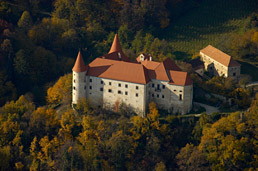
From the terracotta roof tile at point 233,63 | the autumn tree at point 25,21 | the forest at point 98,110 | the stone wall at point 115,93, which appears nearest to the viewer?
the forest at point 98,110

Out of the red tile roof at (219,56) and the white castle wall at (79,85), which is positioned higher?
the red tile roof at (219,56)

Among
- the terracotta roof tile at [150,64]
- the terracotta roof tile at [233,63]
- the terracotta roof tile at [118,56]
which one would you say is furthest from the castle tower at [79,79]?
the terracotta roof tile at [233,63]

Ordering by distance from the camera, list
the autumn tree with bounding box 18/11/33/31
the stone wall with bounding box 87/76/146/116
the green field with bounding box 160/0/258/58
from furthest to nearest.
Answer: the autumn tree with bounding box 18/11/33/31, the green field with bounding box 160/0/258/58, the stone wall with bounding box 87/76/146/116

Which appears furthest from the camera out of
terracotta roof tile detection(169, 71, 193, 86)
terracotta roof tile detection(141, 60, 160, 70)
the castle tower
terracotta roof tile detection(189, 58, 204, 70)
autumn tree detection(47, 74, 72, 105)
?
terracotta roof tile detection(189, 58, 204, 70)

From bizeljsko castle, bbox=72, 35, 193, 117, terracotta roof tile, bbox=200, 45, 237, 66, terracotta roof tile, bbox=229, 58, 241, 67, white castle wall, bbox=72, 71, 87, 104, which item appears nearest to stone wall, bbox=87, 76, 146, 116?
bizeljsko castle, bbox=72, 35, 193, 117

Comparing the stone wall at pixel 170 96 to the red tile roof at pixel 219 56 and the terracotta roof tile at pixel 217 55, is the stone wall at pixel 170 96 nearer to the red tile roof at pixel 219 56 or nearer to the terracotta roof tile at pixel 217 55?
the red tile roof at pixel 219 56

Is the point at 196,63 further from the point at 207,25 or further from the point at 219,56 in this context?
the point at 207,25

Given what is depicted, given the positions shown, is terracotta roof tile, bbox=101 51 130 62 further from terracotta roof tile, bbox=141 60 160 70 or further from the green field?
the green field
